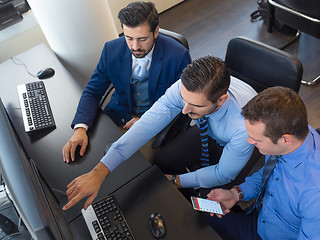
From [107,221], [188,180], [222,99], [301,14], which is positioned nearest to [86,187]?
[107,221]

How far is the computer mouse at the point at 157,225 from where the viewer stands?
47.2 inches

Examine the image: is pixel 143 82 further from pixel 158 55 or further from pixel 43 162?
pixel 43 162

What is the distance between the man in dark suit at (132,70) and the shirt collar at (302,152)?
903 millimetres

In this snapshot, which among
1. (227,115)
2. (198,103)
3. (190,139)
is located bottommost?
(190,139)

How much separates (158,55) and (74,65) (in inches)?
37.0

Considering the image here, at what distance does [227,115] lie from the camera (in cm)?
149

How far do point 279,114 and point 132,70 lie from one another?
Result: 1.06m

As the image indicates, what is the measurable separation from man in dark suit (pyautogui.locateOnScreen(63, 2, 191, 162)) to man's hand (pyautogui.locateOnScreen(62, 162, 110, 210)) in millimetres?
221

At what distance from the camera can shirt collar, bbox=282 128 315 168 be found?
3.81 feet

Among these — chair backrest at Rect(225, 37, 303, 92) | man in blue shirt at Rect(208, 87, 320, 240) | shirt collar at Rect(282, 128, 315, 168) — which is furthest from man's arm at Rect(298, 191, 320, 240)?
chair backrest at Rect(225, 37, 303, 92)

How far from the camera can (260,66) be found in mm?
1705

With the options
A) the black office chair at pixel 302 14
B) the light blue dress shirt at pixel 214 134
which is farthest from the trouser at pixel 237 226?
the black office chair at pixel 302 14

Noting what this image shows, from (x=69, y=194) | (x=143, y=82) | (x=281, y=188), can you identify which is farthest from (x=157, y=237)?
(x=143, y=82)

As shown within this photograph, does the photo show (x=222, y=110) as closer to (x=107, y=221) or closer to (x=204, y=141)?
(x=204, y=141)
